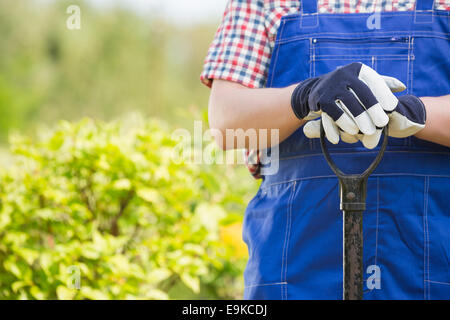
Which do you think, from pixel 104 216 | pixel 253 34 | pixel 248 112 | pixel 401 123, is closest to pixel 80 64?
pixel 104 216

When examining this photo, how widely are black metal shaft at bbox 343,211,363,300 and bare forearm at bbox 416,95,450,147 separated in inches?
10.2

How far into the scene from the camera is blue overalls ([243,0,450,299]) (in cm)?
117

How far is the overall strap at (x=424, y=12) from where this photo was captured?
1.25 meters

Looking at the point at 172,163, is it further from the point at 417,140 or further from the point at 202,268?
the point at 417,140

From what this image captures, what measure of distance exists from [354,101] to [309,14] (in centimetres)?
39

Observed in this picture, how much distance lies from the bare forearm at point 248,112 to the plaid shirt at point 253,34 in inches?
1.4

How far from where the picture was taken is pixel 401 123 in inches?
41.6

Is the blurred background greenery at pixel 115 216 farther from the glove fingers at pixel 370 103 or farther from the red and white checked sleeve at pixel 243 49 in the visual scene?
the glove fingers at pixel 370 103

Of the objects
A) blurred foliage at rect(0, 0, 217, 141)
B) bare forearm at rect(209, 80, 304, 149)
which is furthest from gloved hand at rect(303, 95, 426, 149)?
blurred foliage at rect(0, 0, 217, 141)

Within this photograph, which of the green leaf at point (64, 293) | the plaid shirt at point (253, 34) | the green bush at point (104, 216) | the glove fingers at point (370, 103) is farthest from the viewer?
the green bush at point (104, 216)

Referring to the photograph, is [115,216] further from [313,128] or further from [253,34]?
[313,128]

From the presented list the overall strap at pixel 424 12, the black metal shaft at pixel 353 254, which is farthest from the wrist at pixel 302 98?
the overall strap at pixel 424 12

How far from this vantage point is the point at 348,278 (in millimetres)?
1030

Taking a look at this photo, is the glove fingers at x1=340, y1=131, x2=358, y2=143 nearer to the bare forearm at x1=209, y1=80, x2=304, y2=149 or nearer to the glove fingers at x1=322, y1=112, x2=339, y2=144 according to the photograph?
the glove fingers at x1=322, y1=112, x2=339, y2=144
